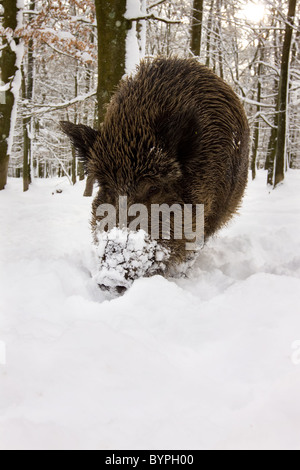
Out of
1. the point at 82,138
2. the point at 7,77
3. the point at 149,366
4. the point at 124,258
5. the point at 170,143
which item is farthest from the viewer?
the point at 7,77

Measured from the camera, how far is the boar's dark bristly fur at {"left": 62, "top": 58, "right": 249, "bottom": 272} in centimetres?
278

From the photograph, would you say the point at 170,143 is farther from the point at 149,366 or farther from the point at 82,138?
the point at 149,366

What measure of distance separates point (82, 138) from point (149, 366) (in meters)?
2.41

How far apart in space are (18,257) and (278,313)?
252cm

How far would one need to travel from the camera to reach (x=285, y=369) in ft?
4.66

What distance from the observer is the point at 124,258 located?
2438mm

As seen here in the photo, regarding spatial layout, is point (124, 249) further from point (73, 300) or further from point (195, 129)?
point (195, 129)

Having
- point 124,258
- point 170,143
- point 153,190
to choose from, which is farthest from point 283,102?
point 124,258

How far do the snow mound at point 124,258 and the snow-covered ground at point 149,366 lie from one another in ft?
0.51

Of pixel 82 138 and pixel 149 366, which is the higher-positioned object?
pixel 82 138

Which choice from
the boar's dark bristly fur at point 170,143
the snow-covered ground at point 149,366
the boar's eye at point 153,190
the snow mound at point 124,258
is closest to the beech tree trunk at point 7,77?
the boar's dark bristly fur at point 170,143

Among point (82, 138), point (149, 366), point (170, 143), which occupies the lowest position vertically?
point (149, 366)
